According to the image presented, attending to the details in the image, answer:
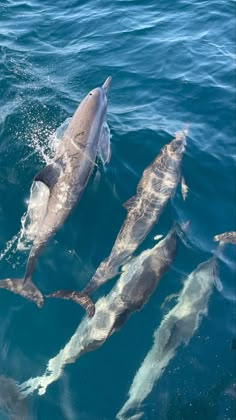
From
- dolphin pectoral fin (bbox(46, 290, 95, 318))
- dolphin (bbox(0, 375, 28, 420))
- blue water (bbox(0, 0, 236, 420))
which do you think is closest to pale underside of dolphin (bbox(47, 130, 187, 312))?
dolphin pectoral fin (bbox(46, 290, 95, 318))

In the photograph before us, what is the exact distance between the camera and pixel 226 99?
15.9m

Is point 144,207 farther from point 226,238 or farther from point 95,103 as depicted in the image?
point 95,103

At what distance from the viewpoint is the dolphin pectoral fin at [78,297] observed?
9.29m

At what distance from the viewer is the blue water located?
906 centimetres

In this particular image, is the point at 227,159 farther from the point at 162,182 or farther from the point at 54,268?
the point at 54,268

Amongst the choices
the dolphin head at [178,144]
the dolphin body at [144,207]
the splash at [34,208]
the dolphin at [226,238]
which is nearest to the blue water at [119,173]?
the splash at [34,208]

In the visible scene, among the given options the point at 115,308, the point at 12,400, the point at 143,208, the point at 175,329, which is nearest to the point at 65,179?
the point at 143,208

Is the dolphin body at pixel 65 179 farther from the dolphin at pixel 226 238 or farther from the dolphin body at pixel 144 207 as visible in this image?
the dolphin at pixel 226 238

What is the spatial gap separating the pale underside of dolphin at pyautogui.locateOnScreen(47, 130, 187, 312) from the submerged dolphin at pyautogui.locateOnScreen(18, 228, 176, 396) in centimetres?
29

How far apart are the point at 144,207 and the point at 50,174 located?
254 centimetres

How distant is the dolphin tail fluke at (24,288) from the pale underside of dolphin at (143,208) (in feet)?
1.30

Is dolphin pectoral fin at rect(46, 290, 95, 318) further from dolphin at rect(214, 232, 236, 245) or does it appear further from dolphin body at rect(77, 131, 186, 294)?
dolphin at rect(214, 232, 236, 245)

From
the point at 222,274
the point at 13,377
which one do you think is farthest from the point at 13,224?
the point at 222,274

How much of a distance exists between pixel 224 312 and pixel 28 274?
174 inches
